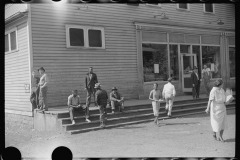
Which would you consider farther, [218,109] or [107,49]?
[107,49]

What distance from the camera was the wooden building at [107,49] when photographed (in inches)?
243

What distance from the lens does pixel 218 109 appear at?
18.3 ft

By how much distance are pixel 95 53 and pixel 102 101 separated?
7.18 ft

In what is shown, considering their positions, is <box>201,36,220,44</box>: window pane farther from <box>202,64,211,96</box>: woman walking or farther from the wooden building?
<box>202,64,211,96</box>: woman walking

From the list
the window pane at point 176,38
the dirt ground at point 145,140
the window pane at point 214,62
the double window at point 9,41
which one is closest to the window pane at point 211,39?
the window pane at point 214,62

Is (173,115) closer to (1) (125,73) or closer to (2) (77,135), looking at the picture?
(1) (125,73)

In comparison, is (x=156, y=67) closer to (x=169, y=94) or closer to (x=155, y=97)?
(x=155, y=97)

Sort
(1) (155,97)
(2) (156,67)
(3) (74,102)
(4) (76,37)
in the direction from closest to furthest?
(3) (74,102), (1) (155,97), (2) (156,67), (4) (76,37)

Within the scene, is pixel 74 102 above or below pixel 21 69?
below

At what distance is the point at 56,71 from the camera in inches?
275

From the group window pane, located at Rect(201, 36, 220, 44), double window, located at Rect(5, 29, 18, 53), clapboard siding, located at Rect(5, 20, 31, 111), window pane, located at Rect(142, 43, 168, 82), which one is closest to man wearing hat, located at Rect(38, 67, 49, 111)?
clapboard siding, located at Rect(5, 20, 31, 111)

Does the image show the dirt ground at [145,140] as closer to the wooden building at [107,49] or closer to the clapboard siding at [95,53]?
the wooden building at [107,49]

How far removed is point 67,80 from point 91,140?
6.08 ft

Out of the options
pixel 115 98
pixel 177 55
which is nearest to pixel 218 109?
pixel 177 55
